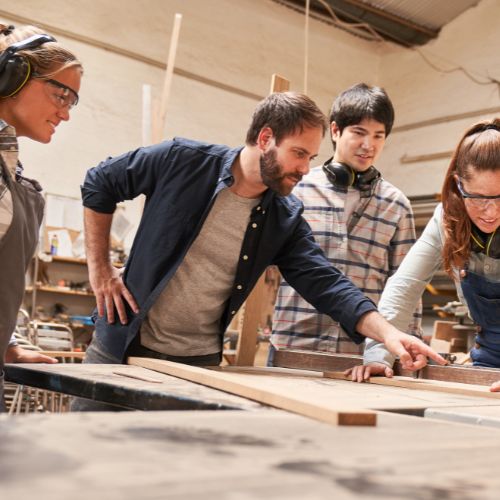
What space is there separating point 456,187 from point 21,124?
1471mm

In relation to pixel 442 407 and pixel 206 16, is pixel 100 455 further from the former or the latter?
pixel 206 16

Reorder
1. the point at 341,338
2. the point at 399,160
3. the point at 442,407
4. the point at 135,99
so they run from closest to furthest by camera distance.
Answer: the point at 442,407, the point at 341,338, the point at 135,99, the point at 399,160

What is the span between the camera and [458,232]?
8.36ft

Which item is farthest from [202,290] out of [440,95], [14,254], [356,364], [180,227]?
[440,95]

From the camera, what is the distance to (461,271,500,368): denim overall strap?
99.7 inches

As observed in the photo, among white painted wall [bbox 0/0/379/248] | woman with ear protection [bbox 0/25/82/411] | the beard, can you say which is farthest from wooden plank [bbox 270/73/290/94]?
white painted wall [bbox 0/0/379/248]

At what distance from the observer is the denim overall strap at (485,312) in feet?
8.30

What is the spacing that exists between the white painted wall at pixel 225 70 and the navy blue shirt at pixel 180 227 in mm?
7075

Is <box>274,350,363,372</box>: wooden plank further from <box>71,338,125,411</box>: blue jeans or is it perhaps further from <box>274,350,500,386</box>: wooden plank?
<box>71,338,125,411</box>: blue jeans

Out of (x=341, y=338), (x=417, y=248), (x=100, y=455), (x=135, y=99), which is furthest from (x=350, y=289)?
(x=135, y=99)

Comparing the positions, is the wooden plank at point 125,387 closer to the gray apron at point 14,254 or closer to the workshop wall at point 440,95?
Result: the gray apron at point 14,254

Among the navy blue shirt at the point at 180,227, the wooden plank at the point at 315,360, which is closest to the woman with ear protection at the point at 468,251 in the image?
the wooden plank at the point at 315,360

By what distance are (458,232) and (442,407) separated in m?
1.03

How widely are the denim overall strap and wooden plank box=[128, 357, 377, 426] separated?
3.84 feet
